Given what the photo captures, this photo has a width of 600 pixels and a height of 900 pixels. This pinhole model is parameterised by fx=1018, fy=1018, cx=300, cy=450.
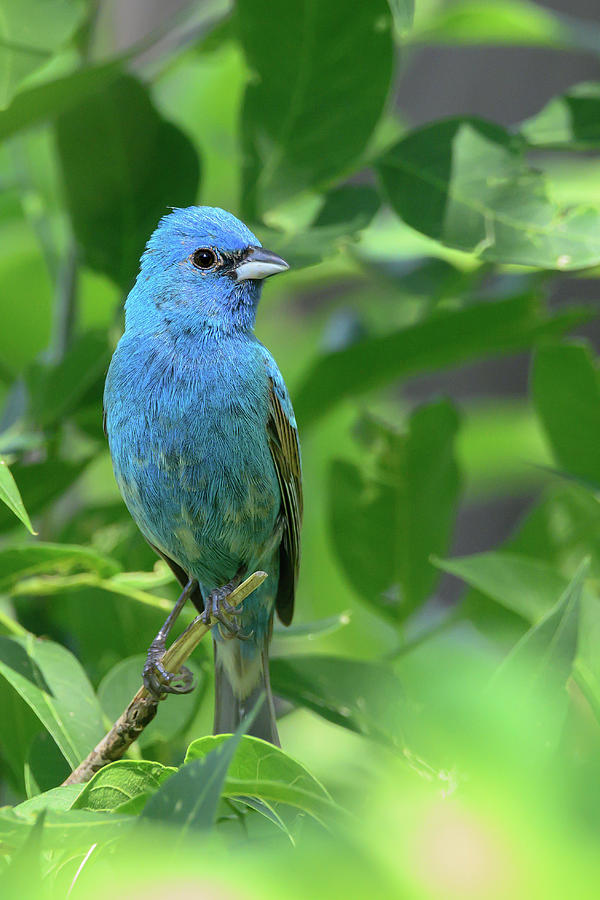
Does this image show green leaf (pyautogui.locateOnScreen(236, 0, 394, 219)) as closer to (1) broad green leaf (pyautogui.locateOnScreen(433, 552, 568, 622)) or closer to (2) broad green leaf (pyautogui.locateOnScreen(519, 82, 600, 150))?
(2) broad green leaf (pyautogui.locateOnScreen(519, 82, 600, 150))

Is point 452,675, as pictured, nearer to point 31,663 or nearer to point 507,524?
point 31,663

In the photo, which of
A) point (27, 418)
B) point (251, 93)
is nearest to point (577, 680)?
point (27, 418)

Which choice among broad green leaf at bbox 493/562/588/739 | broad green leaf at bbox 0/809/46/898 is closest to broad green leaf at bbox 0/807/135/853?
broad green leaf at bbox 0/809/46/898

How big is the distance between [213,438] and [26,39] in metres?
0.77

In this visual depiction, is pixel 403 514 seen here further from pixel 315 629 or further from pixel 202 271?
pixel 202 271

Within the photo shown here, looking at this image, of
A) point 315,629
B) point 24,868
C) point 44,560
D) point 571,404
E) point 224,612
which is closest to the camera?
point 24,868

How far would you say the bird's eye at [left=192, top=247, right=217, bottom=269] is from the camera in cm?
206

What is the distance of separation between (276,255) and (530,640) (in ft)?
3.32

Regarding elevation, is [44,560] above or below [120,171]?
below

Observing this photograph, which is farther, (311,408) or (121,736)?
(311,408)

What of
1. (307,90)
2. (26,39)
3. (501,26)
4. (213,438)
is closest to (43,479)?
(213,438)

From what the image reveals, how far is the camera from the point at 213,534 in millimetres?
1874

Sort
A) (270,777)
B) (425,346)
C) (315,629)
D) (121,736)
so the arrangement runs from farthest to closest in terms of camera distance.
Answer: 1. (425,346)
2. (315,629)
3. (121,736)
4. (270,777)

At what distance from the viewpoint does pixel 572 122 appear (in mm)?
1974
